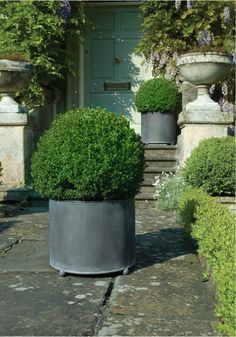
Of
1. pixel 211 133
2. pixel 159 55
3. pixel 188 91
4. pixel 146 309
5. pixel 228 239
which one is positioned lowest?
pixel 146 309

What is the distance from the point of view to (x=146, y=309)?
2.49 meters

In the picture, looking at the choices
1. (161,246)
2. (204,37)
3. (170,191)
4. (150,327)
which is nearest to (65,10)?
(204,37)

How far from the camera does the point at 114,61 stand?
977 cm

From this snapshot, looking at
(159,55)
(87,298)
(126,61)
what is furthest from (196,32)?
(87,298)

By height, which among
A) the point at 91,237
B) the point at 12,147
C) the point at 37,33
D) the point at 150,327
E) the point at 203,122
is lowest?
the point at 150,327

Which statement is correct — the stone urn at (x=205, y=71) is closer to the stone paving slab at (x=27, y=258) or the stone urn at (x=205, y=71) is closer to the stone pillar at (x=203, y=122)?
the stone pillar at (x=203, y=122)

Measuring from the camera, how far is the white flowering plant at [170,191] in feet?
19.0

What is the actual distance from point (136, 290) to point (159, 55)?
662 cm

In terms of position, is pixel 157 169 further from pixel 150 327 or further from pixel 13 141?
pixel 150 327

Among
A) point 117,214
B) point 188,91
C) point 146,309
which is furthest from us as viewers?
point 188,91

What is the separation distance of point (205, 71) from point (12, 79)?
273 cm

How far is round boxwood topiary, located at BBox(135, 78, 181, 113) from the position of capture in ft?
25.8

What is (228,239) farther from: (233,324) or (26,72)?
(26,72)

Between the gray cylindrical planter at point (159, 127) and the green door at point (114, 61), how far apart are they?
1645 millimetres
